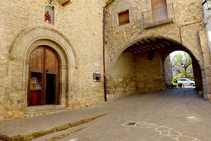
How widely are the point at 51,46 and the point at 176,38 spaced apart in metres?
5.92

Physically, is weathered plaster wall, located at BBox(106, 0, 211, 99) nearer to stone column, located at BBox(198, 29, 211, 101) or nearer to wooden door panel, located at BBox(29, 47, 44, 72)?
stone column, located at BBox(198, 29, 211, 101)

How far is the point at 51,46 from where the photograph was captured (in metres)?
6.37

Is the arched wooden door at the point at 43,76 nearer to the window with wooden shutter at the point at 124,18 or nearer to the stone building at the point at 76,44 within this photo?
the stone building at the point at 76,44

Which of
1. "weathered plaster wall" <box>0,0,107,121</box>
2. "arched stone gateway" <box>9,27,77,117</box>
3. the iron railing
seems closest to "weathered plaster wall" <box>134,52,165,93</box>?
the iron railing

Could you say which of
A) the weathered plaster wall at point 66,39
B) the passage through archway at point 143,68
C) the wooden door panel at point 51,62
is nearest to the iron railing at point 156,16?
the passage through archway at point 143,68

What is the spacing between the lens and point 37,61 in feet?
19.8

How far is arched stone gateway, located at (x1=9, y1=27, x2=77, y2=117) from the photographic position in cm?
496

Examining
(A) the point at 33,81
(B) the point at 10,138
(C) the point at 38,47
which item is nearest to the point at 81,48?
(C) the point at 38,47

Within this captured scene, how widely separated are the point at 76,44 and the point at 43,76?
7.38ft

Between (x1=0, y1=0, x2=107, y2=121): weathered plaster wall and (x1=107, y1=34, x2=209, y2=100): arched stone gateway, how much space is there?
1469 mm

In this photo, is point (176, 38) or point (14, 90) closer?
point (14, 90)

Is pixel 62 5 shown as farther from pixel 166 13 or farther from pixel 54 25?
pixel 166 13

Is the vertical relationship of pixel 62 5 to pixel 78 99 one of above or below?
above

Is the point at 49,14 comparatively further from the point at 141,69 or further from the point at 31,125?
the point at 141,69
